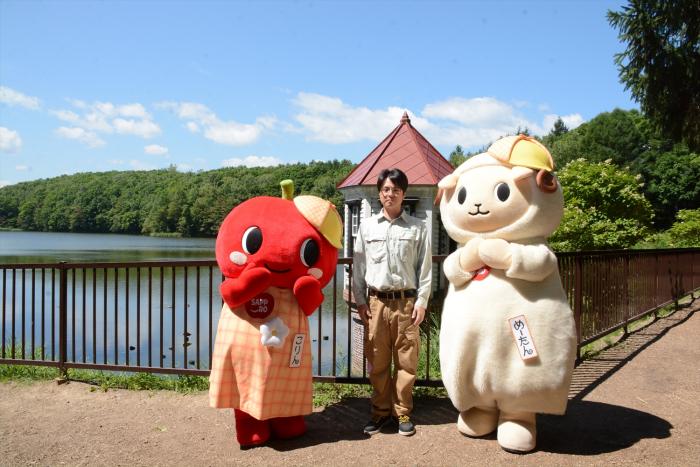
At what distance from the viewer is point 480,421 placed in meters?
3.75

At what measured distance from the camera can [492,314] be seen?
11.2ft

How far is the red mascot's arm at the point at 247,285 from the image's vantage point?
3473 mm

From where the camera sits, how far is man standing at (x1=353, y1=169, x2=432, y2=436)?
3.83 metres

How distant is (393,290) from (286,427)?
1263mm

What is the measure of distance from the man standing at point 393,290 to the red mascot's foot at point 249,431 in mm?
782

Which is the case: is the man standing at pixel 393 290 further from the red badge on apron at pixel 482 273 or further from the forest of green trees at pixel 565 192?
the forest of green trees at pixel 565 192

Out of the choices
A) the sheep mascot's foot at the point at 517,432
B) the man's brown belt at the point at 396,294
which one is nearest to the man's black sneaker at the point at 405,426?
the sheep mascot's foot at the point at 517,432

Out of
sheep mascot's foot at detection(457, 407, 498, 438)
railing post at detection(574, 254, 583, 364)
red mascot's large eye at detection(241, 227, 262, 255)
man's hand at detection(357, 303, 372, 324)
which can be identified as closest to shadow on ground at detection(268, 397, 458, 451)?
sheep mascot's foot at detection(457, 407, 498, 438)

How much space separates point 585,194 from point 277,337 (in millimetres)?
12755

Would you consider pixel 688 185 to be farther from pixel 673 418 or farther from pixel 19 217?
pixel 19 217

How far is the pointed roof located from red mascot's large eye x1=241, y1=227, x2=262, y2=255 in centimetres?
1536

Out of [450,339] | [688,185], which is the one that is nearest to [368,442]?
[450,339]

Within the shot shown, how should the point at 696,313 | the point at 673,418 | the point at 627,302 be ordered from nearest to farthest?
the point at 673,418 → the point at 627,302 → the point at 696,313

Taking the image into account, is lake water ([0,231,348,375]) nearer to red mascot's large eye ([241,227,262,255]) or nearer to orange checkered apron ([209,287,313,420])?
orange checkered apron ([209,287,313,420])
